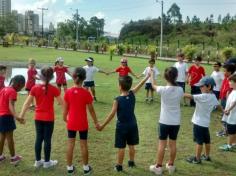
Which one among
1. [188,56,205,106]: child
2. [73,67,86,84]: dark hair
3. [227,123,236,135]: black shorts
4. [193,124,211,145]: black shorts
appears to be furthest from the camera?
[188,56,205,106]: child

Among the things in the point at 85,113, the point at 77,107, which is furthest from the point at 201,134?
the point at 77,107

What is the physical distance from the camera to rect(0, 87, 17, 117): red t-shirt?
20.8 ft

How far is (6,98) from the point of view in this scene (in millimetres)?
6398

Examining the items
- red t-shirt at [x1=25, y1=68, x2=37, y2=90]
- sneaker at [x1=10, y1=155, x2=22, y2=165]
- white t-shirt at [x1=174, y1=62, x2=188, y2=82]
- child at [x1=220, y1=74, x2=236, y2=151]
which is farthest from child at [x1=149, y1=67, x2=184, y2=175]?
white t-shirt at [x1=174, y1=62, x2=188, y2=82]

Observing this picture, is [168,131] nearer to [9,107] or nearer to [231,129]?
[231,129]

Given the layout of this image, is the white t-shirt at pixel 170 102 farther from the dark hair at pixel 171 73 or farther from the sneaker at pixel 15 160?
the sneaker at pixel 15 160

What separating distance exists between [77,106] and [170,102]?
1.48m

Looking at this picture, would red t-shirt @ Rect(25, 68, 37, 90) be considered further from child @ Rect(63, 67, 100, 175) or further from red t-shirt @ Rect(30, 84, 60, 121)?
child @ Rect(63, 67, 100, 175)

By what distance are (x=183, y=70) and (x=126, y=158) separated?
622 centimetres

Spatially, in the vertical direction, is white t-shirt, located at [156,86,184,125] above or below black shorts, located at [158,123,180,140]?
above

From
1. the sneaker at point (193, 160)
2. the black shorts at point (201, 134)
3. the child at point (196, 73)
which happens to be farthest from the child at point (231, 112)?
the child at point (196, 73)

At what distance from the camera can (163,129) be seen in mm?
6312

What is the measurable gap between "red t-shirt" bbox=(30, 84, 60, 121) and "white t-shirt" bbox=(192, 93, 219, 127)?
2.43 m

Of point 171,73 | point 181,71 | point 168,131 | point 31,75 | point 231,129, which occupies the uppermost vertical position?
point 171,73
